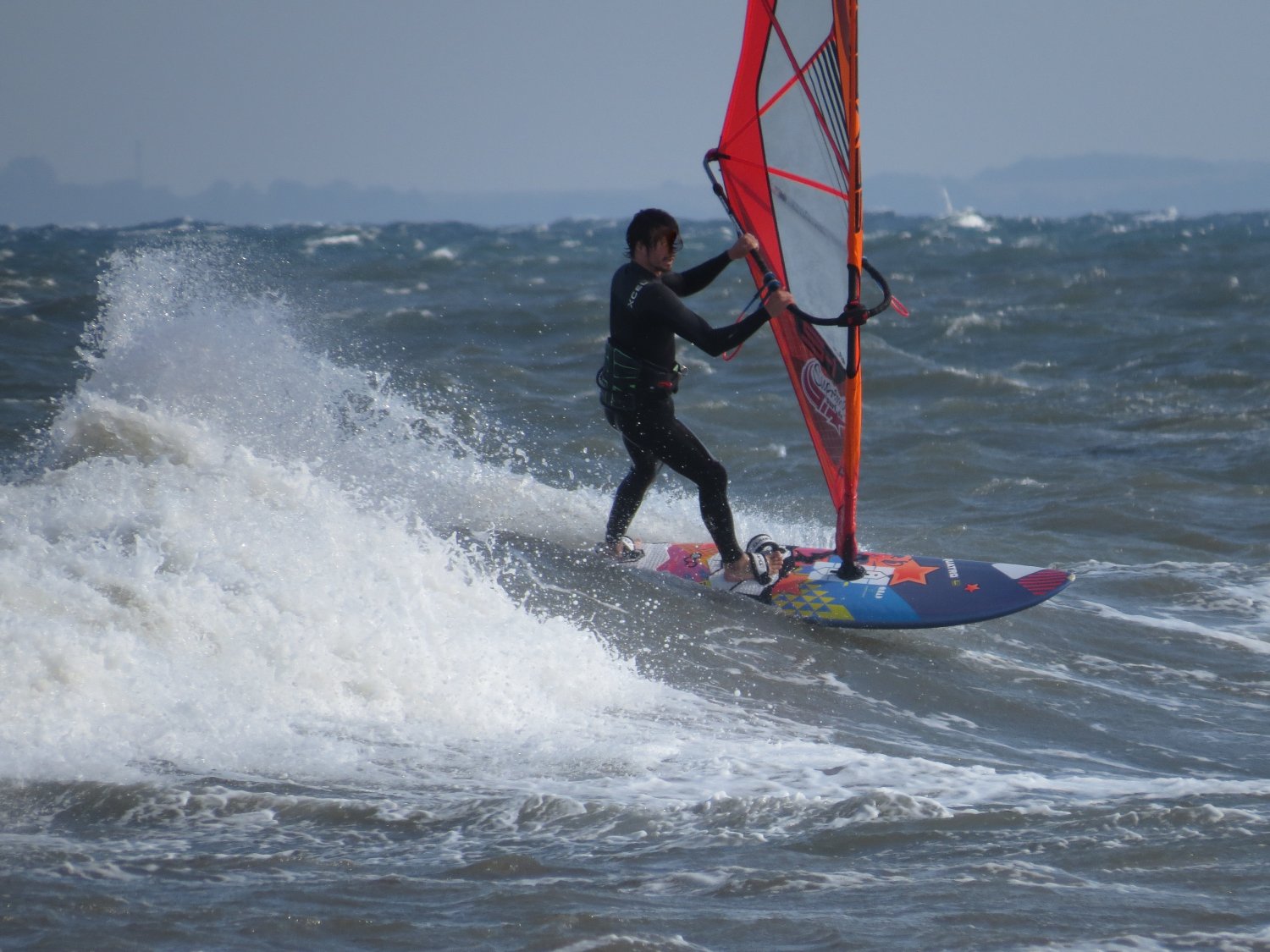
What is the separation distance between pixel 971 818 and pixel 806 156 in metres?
2.63

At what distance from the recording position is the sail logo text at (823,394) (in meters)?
5.23

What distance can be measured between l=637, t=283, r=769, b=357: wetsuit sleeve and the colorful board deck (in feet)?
4.06

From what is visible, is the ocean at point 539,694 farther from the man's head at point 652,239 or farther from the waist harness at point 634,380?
the man's head at point 652,239

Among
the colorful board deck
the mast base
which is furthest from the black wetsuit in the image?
the mast base

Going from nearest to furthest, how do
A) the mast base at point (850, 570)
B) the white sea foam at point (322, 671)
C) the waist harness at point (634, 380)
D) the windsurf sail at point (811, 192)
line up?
the white sea foam at point (322, 671) → the windsurf sail at point (811, 192) → the waist harness at point (634, 380) → the mast base at point (850, 570)

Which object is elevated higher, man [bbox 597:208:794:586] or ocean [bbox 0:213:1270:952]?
man [bbox 597:208:794:586]

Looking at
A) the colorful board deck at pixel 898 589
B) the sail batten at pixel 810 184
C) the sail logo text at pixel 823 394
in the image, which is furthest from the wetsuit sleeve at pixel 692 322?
the colorful board deck at pixel 898 589

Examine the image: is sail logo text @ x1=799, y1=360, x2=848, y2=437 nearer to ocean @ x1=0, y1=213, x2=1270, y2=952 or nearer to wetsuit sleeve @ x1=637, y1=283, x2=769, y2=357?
wetsuit sleeve @ x1=637, y1=283, x2=769, y2=357

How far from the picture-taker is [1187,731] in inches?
176

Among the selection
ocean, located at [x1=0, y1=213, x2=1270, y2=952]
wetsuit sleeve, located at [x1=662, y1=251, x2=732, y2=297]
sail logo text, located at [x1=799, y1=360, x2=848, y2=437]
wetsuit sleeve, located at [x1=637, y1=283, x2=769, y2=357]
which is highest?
wetsuit sleeve, located at [x1=662, y1=251, x2=732, y2=297]

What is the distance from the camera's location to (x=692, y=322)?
4.66 metres

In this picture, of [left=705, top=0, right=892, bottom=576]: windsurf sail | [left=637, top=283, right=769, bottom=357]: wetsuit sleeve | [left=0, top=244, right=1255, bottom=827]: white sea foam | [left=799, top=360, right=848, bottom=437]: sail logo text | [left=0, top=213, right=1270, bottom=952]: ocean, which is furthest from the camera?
[left=799, top=360, right=848, bottom=437]: sail logo text

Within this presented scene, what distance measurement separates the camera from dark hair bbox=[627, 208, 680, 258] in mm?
4781

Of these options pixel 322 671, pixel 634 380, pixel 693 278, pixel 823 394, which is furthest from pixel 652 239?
pixel 322 671
